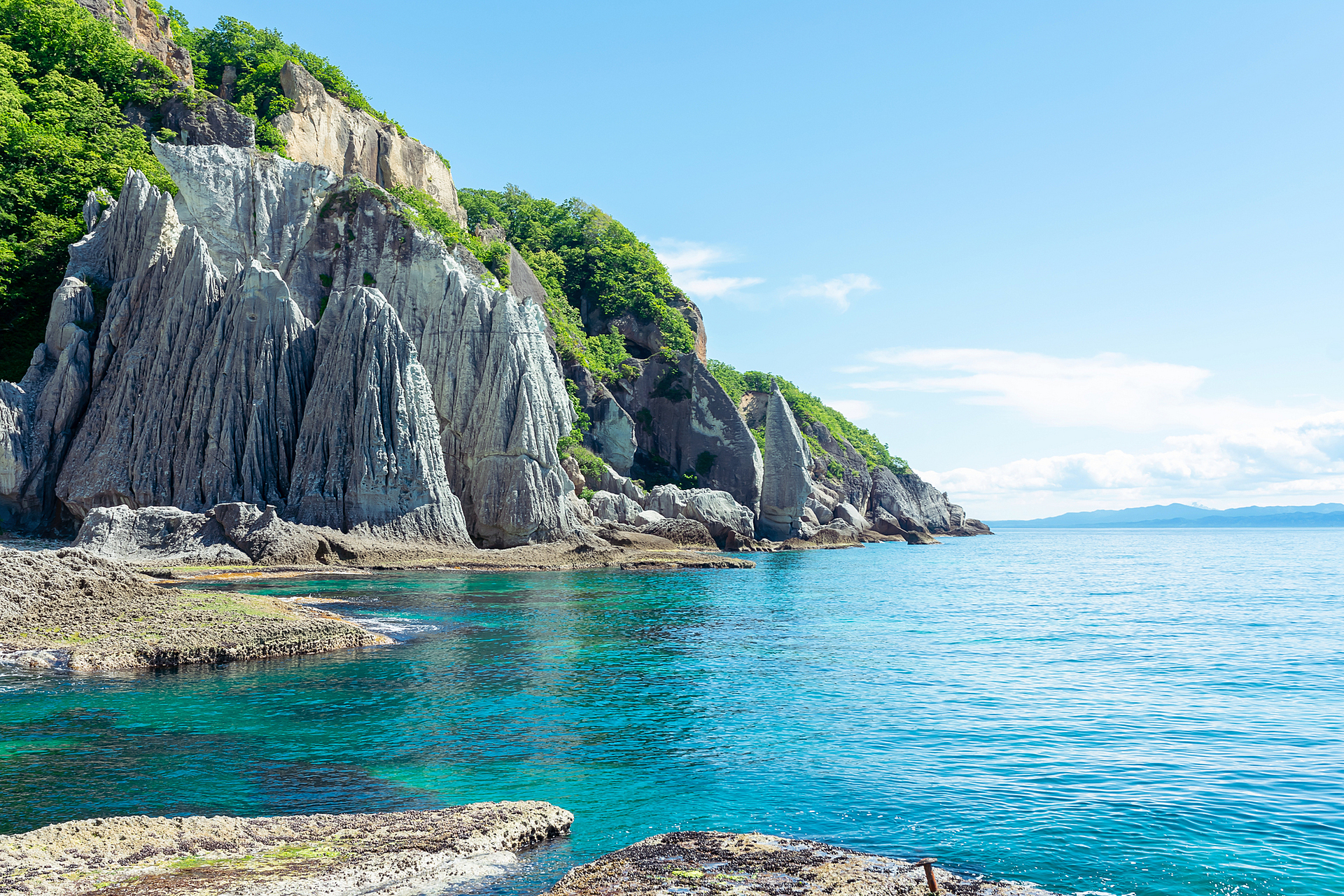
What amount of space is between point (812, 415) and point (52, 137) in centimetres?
8651

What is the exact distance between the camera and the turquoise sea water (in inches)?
354

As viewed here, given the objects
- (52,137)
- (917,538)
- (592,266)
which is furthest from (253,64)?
Result: (917,538)

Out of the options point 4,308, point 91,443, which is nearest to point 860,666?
point 91,443

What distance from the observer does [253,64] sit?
228 feet

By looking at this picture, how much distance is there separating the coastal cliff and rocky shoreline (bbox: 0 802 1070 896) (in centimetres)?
3308

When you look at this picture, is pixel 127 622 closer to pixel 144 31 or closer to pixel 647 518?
pixel 647 518

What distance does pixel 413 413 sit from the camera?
45219 mm

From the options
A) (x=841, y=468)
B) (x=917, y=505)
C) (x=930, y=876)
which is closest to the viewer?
(x=930, y=876)

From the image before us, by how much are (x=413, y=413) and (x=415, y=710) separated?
109 ft

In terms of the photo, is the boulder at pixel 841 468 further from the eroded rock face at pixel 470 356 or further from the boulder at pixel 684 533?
the eroded rock face at pixel 470 356

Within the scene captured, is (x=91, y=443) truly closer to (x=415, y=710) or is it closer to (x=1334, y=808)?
(x=415, y=710)

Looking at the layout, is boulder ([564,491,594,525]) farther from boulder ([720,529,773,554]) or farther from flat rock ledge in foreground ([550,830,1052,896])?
flat rock ledge in foreground ([550,830,1052,896])

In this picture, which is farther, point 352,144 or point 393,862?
point 352,144

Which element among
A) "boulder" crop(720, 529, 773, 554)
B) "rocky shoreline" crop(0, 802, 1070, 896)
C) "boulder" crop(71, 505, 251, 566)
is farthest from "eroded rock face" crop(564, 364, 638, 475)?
"rocky shoreline" crop(0, 802, 1070, 896)
